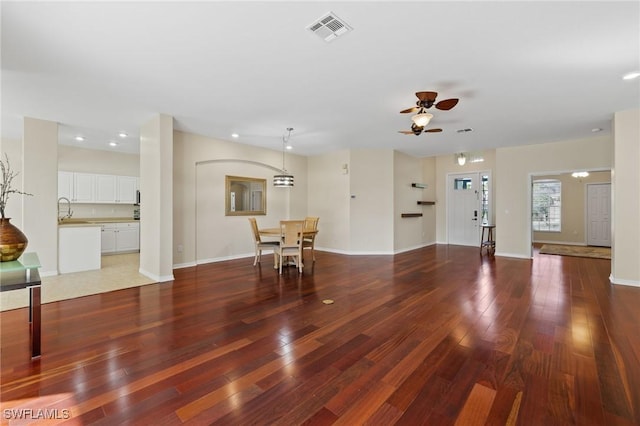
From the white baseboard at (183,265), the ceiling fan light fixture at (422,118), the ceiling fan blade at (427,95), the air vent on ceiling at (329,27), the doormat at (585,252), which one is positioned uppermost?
the air vent on ceiling at (329,27)

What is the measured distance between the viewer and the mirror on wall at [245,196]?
6.67 metres

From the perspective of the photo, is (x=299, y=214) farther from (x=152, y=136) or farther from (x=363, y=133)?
(x=152, y=136)

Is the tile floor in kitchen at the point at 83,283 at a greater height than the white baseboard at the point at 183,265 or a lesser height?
lesser

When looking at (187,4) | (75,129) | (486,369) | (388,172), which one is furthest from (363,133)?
(75,129)

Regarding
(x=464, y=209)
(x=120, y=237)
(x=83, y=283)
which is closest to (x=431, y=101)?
(x=83, y=283)

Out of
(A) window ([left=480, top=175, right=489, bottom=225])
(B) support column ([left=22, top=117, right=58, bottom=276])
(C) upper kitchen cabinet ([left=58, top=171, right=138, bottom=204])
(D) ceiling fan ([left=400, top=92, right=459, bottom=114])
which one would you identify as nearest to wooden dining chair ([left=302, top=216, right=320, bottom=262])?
(D) ceiling fan ([left=400, top=92, right=459, bottom=114])

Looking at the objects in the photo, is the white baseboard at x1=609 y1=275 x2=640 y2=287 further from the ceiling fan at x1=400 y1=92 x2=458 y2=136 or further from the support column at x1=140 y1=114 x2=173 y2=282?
the support column at x1=140 y1=114 x2=173 y2=282

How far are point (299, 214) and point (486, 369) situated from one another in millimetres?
6457

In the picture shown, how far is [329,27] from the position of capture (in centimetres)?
242

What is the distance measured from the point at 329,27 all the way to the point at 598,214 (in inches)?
422

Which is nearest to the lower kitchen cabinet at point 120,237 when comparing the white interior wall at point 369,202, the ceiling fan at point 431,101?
the white interior wall at point 369,202

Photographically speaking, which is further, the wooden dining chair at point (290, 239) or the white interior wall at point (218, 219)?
the white interior wall at point (218, 219)

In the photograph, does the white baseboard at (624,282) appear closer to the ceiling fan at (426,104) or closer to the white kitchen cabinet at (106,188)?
the ceiling fan at (426,104)

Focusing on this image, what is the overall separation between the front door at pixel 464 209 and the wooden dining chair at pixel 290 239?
241 inches
